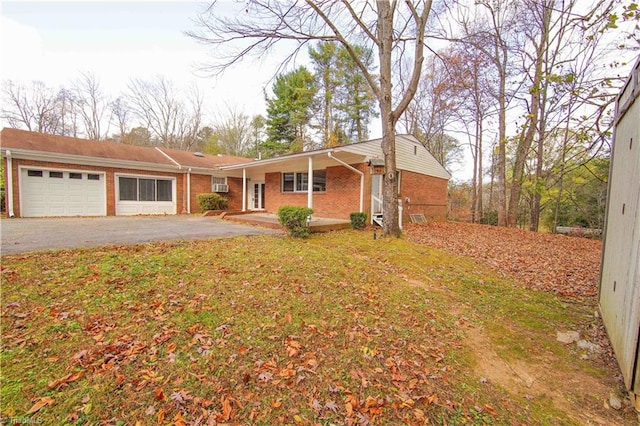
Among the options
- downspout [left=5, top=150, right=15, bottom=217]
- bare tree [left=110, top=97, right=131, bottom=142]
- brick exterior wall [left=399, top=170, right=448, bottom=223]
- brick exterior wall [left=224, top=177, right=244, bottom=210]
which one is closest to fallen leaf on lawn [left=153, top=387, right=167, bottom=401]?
brick exterior wall [left=399, top=170, right=448, bottom=223]

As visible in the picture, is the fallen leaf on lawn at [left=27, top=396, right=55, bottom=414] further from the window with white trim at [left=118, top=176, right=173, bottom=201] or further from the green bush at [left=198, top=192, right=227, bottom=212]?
the window with white trim at [left=118, top=176, right=173, bottom=201]

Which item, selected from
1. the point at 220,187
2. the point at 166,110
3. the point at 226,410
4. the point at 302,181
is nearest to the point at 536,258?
the point at 226,410

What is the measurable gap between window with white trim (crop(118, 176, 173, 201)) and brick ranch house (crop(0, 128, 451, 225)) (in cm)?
5

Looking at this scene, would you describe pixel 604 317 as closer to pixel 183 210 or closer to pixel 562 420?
pixel 562 420

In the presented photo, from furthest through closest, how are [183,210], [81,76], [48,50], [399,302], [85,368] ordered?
[81,76]
[183,210]
[48,50]
[399,302]
[85,368]

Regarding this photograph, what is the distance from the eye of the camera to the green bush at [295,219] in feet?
26.1

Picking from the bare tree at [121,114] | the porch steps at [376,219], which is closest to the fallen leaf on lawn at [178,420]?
the porch steps at [376,219]

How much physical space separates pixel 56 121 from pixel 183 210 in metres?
17.7

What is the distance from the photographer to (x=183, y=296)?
367 cm

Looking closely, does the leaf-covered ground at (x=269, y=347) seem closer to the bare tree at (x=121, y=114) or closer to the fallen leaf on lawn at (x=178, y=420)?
the fallen leaf on lawn at (x=178, y=420)

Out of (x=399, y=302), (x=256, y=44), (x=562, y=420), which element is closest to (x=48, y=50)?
(x=256, y=44)

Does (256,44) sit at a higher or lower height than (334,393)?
higher

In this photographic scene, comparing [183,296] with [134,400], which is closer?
[134,400]

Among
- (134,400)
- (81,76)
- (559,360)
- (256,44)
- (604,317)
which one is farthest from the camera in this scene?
(81,76)
